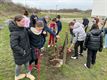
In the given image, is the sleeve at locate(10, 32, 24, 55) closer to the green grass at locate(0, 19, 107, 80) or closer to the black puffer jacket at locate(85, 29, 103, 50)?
the green grass at locate(0, 19, 107, 80)

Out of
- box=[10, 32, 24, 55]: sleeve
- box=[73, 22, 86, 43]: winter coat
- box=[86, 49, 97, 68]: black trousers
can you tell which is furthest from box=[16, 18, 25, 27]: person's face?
box=[86, 49, 97, 68]: black trousers

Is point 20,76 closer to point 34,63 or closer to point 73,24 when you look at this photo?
point 34,63

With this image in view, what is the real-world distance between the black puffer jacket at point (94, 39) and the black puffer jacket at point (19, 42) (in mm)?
2760

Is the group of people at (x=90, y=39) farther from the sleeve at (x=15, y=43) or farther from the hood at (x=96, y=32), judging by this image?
the sleeve at (x=15, y=43)

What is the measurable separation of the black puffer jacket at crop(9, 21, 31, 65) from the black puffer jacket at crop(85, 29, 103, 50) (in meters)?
2.76

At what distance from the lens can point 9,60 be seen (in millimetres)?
8344

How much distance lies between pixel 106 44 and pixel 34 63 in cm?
630

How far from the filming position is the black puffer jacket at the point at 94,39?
7910 mm

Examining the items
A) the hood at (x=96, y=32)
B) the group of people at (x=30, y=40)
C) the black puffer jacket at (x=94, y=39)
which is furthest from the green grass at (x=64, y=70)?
the hood at (x=96, y=32)

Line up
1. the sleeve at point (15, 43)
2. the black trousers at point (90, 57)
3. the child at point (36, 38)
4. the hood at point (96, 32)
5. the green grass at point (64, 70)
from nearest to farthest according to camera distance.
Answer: the sleeve at point (15, 43) < the child at point (36, 38) < the green grass at point (64, 70) < the hood at point (96, 32) < the black trousers at point (90, 57)

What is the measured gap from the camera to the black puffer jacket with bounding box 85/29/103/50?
26.0ft

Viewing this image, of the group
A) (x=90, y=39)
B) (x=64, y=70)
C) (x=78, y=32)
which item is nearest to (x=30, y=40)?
(x=64, y=70)

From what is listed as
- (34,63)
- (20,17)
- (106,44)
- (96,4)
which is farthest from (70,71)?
(96,4)

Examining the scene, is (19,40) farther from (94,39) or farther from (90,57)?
(90,57)
